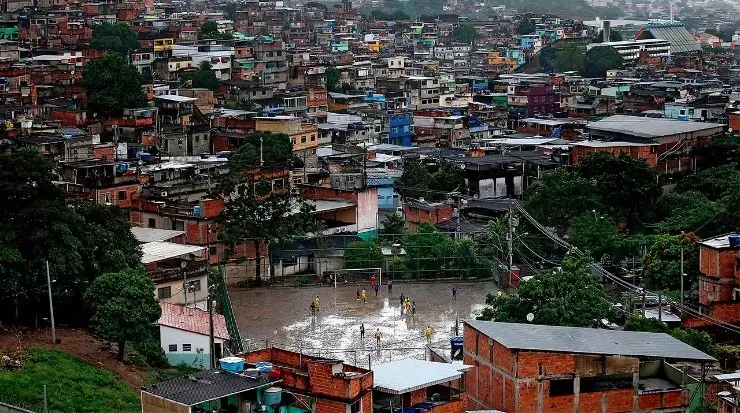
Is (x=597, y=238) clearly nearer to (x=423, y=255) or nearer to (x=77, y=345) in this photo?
(x=423, y=255)

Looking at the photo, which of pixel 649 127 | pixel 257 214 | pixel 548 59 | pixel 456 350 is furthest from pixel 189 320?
pixel 548 59

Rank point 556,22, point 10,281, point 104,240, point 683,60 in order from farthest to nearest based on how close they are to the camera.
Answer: point 556,22 < point 683,60 < point 104,240 < point 10,281

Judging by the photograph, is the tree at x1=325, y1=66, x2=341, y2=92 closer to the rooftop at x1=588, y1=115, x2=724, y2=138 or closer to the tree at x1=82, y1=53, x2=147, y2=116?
the tree at x1=82, y1=53, x2=147, y2=116

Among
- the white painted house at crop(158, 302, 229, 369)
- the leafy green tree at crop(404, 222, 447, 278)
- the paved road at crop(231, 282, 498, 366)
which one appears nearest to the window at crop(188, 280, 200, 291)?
the paved road at crop(231, 282, 498, 366)

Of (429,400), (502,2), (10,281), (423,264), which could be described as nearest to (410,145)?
(423,264)

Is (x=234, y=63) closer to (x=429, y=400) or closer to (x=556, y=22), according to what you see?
(x=556, y=22)

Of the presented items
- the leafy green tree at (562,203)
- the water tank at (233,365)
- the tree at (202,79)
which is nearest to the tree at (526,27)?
the tree at (202,79)
